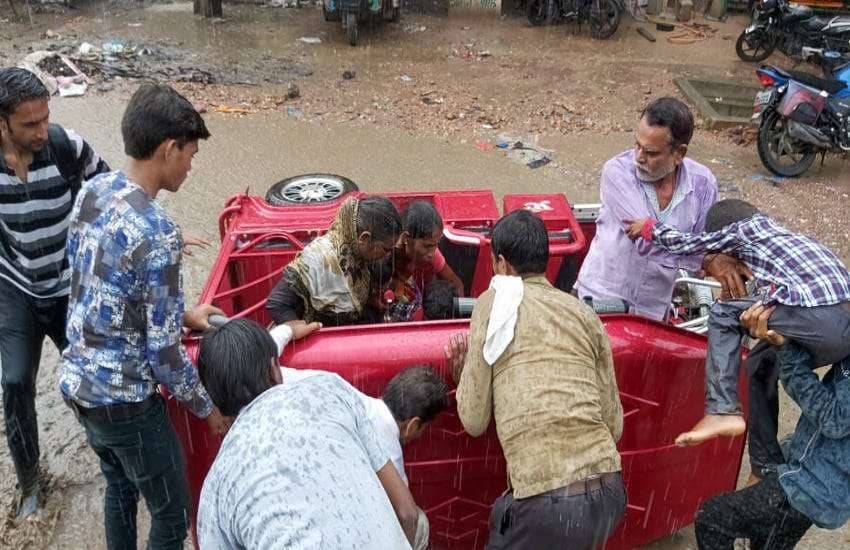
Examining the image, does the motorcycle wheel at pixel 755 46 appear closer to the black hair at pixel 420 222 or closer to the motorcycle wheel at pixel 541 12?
the motorcycle wheel at pixel 541 12

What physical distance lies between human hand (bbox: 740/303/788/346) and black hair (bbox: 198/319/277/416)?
1488 mm

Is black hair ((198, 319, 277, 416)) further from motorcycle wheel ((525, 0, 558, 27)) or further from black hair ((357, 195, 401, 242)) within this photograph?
motorcycle wheel ((525, 0, 558, 27))

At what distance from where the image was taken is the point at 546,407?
2.04 meters

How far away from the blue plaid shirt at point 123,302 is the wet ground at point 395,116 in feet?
4.19

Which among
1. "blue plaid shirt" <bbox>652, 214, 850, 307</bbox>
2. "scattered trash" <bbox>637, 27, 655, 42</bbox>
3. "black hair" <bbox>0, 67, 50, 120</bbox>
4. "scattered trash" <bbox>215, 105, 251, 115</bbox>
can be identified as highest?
"black hair" <bbox>0, 67, 50, 120</bbox>

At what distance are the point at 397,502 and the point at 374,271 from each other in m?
1.20

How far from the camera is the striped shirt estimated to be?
2625 mm

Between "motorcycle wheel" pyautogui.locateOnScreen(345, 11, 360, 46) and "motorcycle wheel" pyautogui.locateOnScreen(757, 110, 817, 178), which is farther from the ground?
"motorcycle wheel" pyautogui.locateOnScreen(345, 11, 360, 46)

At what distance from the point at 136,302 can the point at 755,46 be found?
10.4m

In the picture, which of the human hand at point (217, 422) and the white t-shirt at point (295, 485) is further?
the human hand at point (217, 422)

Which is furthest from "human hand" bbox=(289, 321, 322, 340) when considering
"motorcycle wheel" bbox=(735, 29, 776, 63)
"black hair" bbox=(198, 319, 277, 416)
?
"motorcycle wheel" bbox=(735, 29, 776, 63)

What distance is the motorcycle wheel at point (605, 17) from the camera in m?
10.9

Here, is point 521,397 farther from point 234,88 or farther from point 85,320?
point 234,88

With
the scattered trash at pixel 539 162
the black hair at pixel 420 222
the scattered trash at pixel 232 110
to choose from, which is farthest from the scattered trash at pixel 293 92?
the black hair at pixel 420 222
